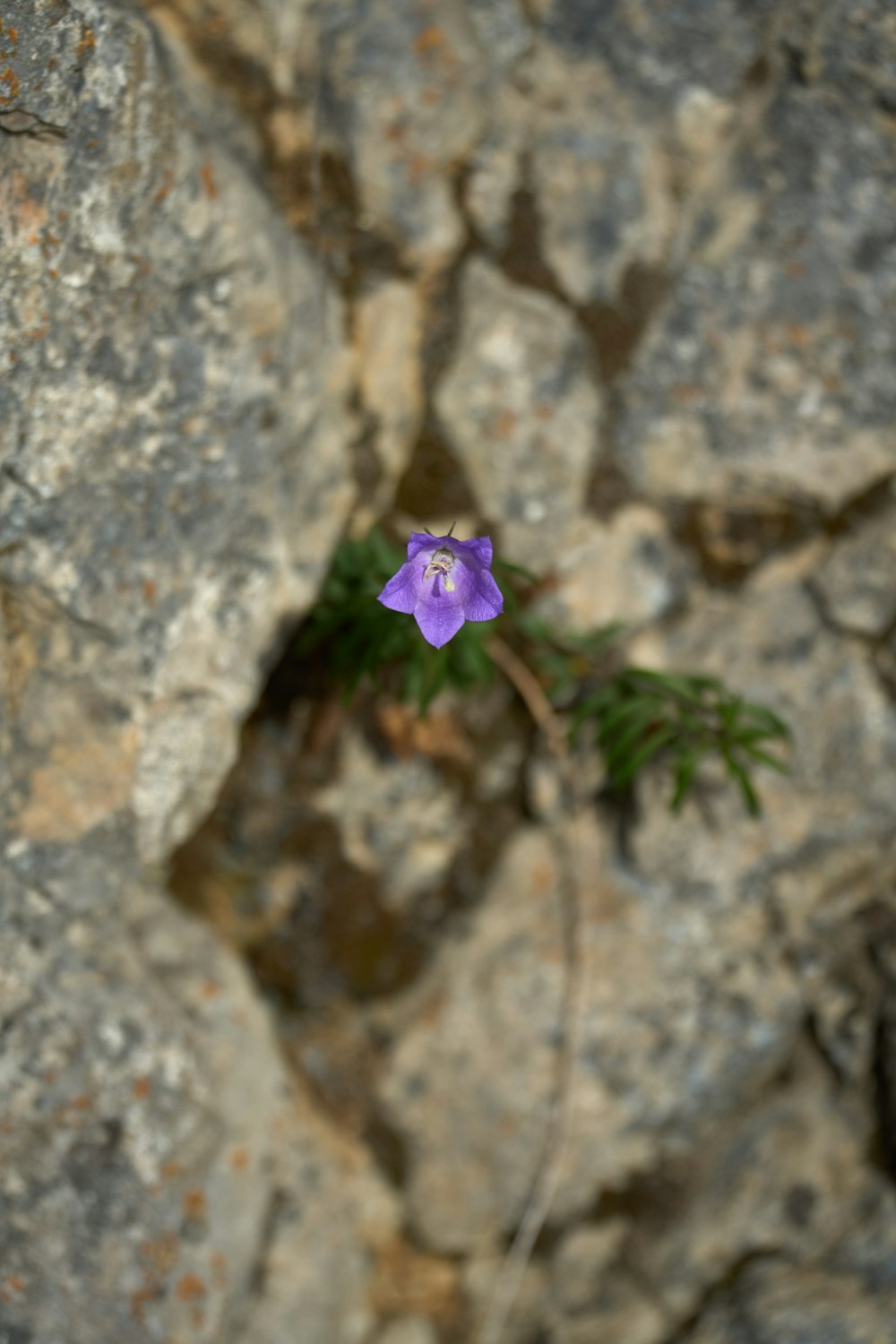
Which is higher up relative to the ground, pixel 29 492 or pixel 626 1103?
pixel 29 492

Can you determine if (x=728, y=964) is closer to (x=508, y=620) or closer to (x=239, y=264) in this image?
(x=508, y=620)

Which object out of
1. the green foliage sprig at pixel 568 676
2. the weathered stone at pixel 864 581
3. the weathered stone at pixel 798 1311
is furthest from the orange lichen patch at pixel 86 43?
the weathered stone at pixel 798 1311

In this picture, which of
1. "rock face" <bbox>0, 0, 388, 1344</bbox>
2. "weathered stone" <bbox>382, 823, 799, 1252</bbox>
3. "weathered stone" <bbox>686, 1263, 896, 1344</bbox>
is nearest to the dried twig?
"weathered stone" <bbox>382, 823, 799, 1252</bbox>

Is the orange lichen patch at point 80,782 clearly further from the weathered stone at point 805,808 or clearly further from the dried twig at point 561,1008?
the weathered stone at point 805,808

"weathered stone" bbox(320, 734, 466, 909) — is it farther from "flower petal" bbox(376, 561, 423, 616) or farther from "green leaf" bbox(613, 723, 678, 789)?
"flower petal" bbox(376, 561, 423, 616)

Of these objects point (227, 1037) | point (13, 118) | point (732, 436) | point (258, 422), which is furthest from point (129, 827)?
point (732, 436)
